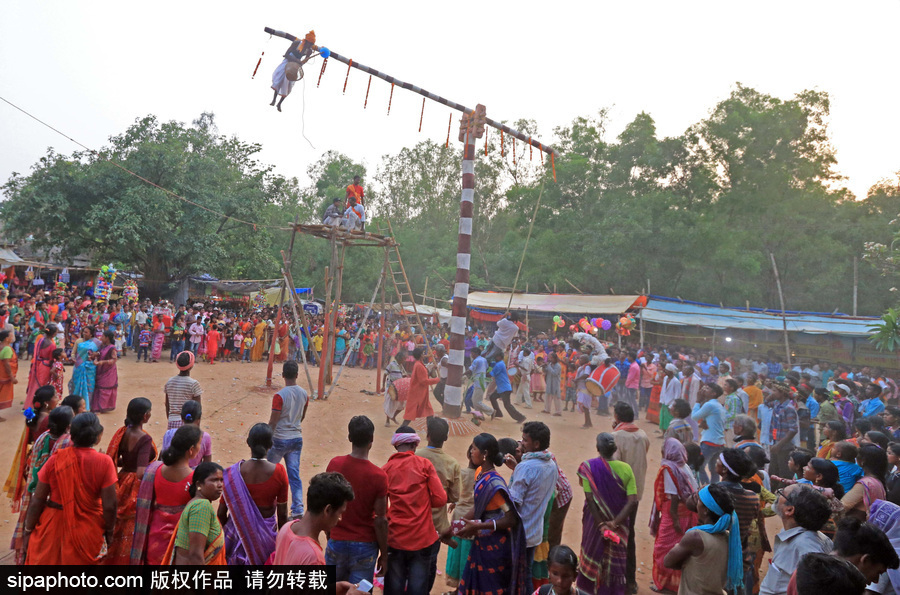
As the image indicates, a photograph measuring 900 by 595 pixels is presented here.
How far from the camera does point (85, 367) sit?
9.80 meters

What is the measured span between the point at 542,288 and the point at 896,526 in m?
27.4

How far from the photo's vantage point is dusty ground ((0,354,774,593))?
730 centimetres

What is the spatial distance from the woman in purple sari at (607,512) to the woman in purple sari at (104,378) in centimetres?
892

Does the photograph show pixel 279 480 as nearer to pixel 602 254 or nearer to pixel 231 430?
pixel 231 430

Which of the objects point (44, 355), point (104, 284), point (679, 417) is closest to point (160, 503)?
point (679, 417)

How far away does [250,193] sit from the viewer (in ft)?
83.1

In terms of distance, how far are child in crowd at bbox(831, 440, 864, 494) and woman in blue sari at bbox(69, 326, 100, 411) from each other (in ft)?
35.5

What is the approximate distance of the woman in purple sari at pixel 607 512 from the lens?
4.48 metres

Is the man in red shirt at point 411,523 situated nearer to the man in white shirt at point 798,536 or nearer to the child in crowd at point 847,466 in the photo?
the man in white shirt at point 798,536

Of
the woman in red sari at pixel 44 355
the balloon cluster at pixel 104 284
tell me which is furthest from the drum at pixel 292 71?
the balloon cluster at pixel 104 284

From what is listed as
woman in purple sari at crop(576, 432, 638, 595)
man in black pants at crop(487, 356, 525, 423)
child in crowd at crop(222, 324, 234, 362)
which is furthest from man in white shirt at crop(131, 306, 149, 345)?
woman in purple sari at crop(576, 432, 638, 595)

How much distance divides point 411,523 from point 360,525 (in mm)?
359

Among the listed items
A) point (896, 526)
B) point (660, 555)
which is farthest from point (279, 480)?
point (896, 526)

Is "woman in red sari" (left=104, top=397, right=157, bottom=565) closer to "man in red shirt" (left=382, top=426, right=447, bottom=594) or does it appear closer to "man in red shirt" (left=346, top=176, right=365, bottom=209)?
"man in red shirt" (left=382, top=426, right=447, bottom=594)
